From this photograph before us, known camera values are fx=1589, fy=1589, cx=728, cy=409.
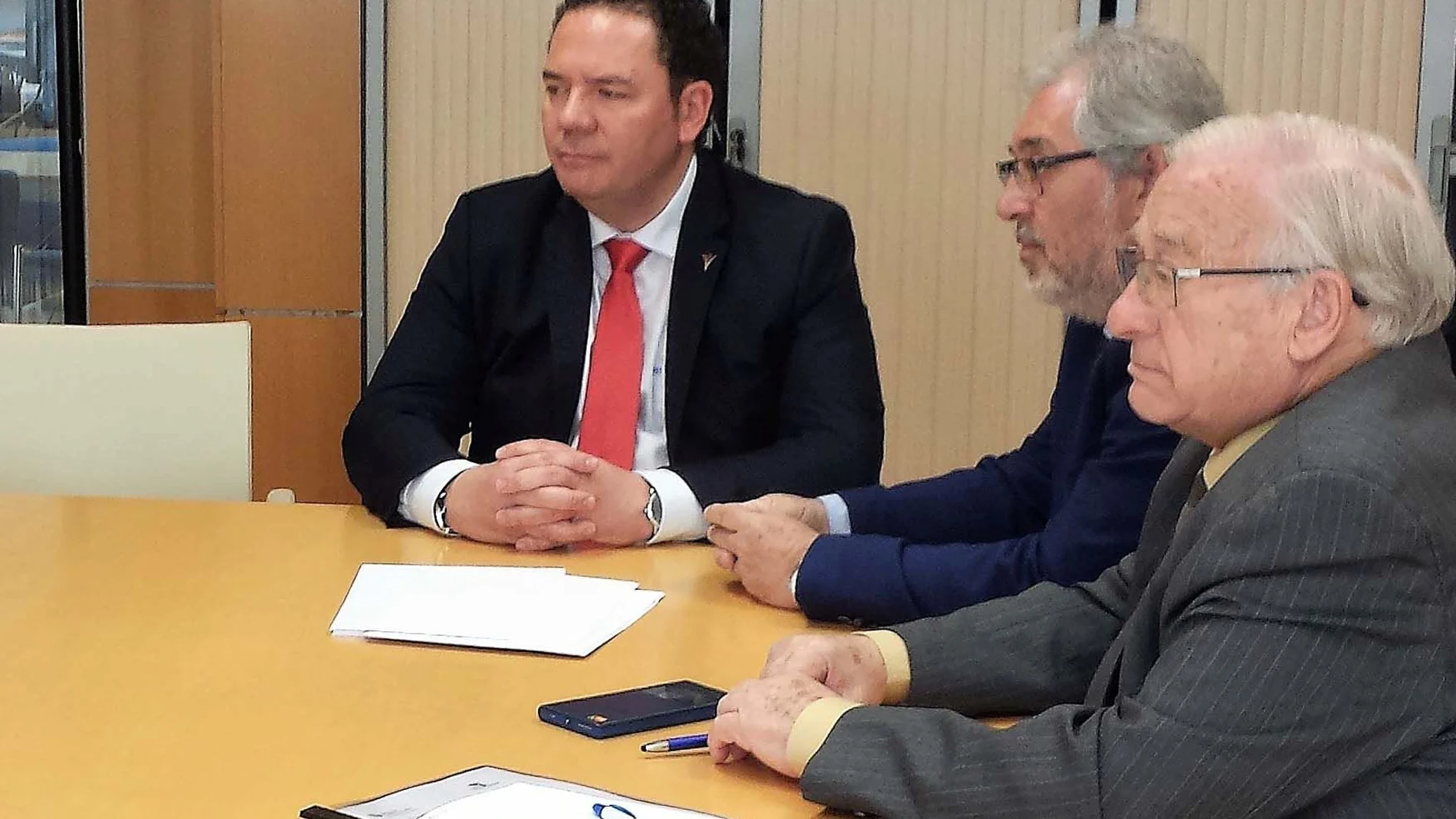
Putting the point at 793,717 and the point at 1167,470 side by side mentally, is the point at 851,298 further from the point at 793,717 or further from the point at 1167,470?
the point at 793,717

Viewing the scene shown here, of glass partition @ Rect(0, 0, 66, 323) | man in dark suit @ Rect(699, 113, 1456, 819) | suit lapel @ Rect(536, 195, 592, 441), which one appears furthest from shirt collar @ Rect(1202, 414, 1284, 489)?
glass partition @ Rect(0, 0, 66, 323)

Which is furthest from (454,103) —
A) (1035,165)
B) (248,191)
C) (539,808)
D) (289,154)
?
(539,808)

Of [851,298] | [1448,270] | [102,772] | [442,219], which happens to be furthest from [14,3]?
[1448,270]

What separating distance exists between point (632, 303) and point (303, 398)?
2219mm

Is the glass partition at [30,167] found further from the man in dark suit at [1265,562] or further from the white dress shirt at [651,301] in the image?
the man in dark suit at [1265,562]

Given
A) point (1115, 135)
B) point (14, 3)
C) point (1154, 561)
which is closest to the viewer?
point (1154, 561)

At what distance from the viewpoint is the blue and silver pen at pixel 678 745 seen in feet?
4.42

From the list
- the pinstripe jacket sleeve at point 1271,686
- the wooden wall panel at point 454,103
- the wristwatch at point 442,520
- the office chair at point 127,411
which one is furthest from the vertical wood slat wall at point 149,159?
the pinstripe jacket sleeve at point 1271,686

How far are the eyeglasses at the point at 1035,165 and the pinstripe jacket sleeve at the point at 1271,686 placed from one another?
795 mm

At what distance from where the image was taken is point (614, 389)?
254 cm

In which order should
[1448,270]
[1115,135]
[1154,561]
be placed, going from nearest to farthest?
1. [1448,270]
2. [1154,561]
3. [1115,135]

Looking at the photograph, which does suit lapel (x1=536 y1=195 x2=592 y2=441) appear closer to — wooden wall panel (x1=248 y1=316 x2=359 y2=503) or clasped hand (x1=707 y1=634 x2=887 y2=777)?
clasped hand (x1=707 y1=634 x2=887 y2=777)

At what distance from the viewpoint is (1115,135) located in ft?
6.19

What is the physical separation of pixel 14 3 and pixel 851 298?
120 inches
